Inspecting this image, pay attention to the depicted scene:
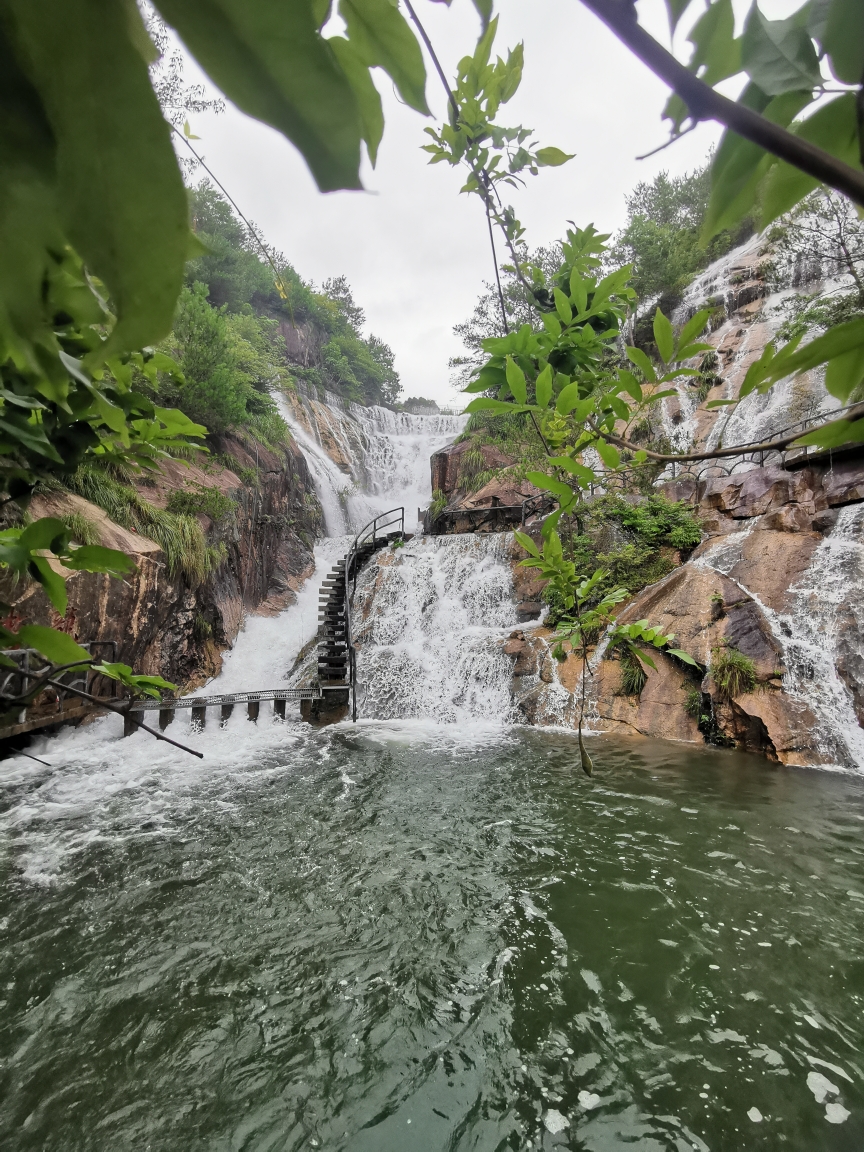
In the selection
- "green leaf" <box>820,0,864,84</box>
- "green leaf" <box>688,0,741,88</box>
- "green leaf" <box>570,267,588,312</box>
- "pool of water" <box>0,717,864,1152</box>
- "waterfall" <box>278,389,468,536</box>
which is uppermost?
"waterfall" <box>278,389,468,536</box>

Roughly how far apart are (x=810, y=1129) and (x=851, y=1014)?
829 millimetres

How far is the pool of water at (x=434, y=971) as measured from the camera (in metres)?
2.21

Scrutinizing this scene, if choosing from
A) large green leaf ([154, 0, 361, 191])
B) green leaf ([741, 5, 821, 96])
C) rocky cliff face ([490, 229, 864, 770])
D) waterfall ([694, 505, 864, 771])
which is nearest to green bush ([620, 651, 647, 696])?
rocky cliff face ([490, 229, 864, 770])

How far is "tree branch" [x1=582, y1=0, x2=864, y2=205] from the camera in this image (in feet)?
0.90

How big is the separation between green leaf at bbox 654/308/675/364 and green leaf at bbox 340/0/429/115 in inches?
17.1

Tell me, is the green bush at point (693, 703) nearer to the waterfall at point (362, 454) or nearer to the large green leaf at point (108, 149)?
the large green leaf at point (108, 149)

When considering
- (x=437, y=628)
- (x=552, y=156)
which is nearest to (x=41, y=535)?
(x=552, y=156)

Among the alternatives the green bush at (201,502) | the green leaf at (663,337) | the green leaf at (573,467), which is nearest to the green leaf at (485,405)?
the green leaf at (573,467)

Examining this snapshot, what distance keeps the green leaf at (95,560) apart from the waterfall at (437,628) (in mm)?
8764

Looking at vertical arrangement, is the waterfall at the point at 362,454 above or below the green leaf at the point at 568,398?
above

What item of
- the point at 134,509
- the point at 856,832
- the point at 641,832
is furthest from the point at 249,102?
the point at 134,509

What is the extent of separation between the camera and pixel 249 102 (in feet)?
0.77

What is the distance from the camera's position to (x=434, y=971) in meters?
3.01

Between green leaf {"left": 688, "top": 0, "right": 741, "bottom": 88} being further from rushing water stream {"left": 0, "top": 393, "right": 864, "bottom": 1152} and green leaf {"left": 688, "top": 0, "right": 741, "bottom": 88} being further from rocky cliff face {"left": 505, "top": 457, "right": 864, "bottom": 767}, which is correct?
rocky cliff face {"left": 505, "top": 457, "right": 864, "bottom": 767}
